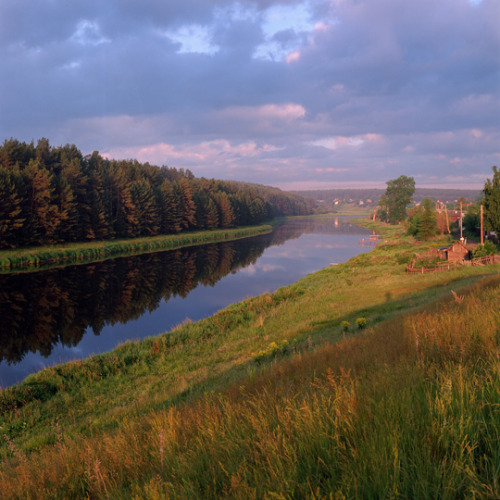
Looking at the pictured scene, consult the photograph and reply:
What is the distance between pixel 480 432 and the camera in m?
2.48

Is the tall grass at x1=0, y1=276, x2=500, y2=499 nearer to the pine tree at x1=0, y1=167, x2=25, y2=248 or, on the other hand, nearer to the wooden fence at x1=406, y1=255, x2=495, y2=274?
the wooden fence at x1=406, y1=255, x2=495, y2=274

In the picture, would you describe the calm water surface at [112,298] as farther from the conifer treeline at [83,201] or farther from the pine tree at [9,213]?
the conifer treeline at [83,201]

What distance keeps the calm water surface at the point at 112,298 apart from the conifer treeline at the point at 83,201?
380 inches

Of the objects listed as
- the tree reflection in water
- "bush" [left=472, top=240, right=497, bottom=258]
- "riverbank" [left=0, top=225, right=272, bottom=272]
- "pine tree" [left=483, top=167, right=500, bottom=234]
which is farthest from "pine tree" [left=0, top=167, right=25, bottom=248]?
"pine tree" [left=483, top=167, right=500, bottom=234]

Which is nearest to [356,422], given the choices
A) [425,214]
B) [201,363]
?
[201,363]

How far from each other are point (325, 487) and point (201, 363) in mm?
10677

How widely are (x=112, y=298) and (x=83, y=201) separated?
31.9 m

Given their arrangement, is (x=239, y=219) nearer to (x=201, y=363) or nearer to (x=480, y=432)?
(x=201, y=363)

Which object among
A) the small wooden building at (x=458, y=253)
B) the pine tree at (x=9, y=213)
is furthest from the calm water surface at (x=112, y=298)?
the small wooden building at (x=458, y=253)

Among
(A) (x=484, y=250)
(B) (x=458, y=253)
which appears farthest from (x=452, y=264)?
(A) (x=484, y=250)

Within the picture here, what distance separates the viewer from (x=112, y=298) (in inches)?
1114

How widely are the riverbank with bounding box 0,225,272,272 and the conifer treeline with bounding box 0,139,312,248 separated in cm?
194

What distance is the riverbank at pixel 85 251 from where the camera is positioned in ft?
127

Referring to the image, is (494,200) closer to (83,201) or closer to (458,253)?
(458,253)
